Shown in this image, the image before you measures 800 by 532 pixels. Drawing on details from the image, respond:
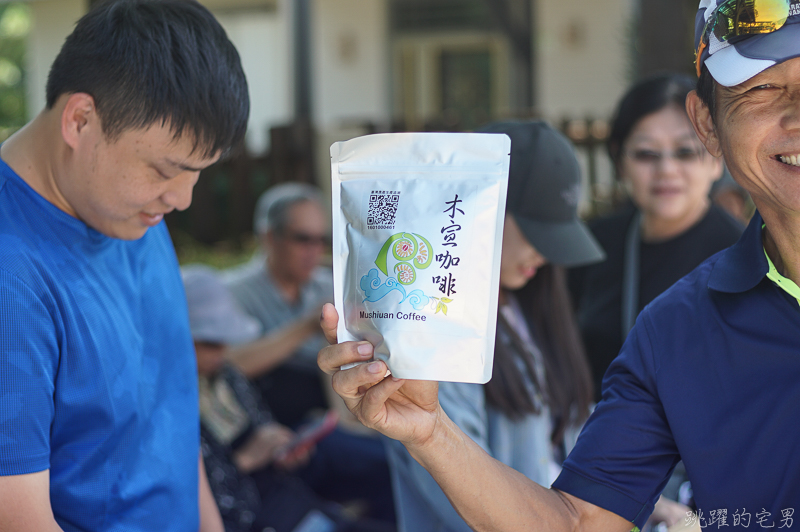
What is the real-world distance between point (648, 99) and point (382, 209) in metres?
1.81

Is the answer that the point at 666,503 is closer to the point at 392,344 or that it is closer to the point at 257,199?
the point at 392,344

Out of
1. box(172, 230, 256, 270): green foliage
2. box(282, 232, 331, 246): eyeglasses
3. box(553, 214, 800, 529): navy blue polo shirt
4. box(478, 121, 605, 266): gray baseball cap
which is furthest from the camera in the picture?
box(172, 230, 256, 270): green foliage

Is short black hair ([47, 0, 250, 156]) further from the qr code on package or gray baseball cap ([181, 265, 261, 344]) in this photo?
gray baseball cap ([181, 265, 261, 344])

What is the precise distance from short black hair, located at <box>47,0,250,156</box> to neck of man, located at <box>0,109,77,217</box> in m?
0.08

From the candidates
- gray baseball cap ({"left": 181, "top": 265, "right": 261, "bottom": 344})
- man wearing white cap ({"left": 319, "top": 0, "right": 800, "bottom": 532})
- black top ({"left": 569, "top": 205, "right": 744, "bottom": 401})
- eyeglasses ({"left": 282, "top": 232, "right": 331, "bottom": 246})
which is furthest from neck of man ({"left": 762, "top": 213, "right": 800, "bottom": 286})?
eyeglasses ({"left": 282, "top": 232, "right": 331, "bottom": 246})

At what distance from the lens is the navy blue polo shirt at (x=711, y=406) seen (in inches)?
46.6

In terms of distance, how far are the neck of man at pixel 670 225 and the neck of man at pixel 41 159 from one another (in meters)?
1.98

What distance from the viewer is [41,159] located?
140 centimetres

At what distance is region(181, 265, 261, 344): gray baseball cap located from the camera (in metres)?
3.10

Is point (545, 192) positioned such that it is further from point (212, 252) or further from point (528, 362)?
point (212, 252)

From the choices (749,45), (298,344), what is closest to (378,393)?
(749,45)

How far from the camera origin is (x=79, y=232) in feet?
4.70

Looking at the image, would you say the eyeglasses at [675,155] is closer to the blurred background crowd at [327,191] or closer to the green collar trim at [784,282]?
the blurred background crowd at [327,191]

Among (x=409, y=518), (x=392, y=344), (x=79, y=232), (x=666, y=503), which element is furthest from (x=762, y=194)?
(x=79, y=232)
